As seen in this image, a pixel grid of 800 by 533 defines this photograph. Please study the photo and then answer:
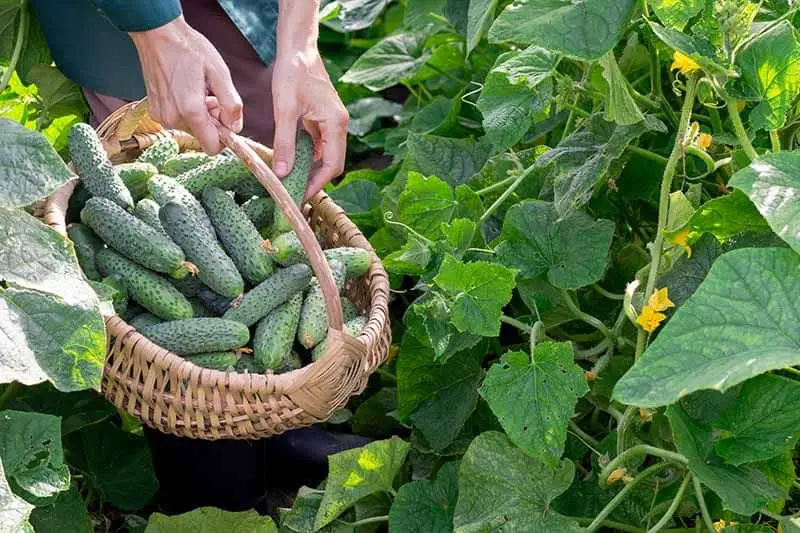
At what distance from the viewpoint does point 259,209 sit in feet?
6.98

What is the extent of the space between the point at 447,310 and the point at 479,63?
1213mm

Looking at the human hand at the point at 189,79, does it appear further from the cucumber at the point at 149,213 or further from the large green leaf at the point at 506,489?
the large green leaf at the point at 506,489

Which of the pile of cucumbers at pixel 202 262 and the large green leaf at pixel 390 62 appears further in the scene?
the large green leaf at pixel 390 62

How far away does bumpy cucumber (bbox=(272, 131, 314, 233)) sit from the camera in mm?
2059

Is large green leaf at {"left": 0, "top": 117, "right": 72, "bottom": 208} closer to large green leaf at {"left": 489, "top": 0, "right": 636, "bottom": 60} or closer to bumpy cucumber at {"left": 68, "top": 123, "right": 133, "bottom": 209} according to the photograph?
Answer: bumpy cucumber at {"left": 68, "top": 123, "right": 133, "bottom": 209}

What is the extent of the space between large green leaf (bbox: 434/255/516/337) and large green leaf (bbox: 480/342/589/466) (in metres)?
0.09

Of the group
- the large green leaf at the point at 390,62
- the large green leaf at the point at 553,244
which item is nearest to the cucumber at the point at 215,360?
the large green leaf at the point at 553,244

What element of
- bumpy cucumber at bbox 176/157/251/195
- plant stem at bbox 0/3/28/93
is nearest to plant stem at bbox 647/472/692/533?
bumpy cucumber at bbox 176/157/251/195

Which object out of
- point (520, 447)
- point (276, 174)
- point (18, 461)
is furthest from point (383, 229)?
point (18, 461)

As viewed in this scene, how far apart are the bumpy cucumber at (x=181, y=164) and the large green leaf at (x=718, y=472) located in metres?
0.96

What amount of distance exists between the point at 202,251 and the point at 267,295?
0.13m

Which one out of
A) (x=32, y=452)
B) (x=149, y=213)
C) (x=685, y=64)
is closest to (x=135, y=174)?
(x=149, y=213)

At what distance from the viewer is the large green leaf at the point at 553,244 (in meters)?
1.98

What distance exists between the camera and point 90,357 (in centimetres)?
157
